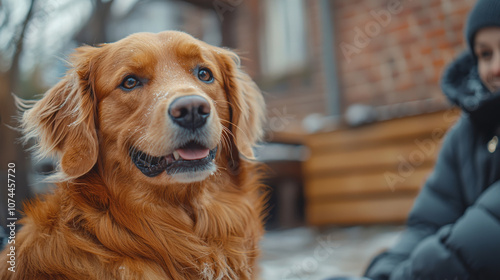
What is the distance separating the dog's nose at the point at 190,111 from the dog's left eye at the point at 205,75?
0.58 feet

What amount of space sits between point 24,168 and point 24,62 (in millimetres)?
243

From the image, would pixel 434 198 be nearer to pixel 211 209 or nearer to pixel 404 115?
pixel 211 209

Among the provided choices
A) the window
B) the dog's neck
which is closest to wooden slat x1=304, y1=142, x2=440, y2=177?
the window

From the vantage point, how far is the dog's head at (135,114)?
107 centimetres

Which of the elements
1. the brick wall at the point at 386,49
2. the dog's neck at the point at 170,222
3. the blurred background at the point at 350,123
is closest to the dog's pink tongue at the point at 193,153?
the dog's neck at the point at 170,222

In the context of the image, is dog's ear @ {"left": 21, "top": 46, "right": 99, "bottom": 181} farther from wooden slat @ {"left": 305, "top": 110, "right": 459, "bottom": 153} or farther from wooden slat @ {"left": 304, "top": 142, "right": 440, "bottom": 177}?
wooden slat @ {"left": 304, "top": 142, "right": 440, "bottom": 177}

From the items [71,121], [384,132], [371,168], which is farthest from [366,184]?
[71,121]

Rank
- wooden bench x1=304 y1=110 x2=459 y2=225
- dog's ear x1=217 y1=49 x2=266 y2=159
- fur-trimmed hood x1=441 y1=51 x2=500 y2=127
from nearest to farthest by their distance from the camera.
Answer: dog's ear x1=217 y1=49 x2=266 y2=159
fur-trimmed hood x1=441 y1=51 x2=500 y2=127
wooden bench x1=304 y1=110 x2=459 y2=225

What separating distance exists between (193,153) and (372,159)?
3.32 metres

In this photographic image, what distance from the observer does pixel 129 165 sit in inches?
45.5

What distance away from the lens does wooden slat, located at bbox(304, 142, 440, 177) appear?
3.88 metres

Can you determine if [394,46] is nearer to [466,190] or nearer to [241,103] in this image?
[466,190]

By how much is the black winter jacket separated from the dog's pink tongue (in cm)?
87

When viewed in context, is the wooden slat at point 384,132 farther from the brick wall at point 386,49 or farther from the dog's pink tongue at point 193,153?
the dog's pink tongue at point 193,153
